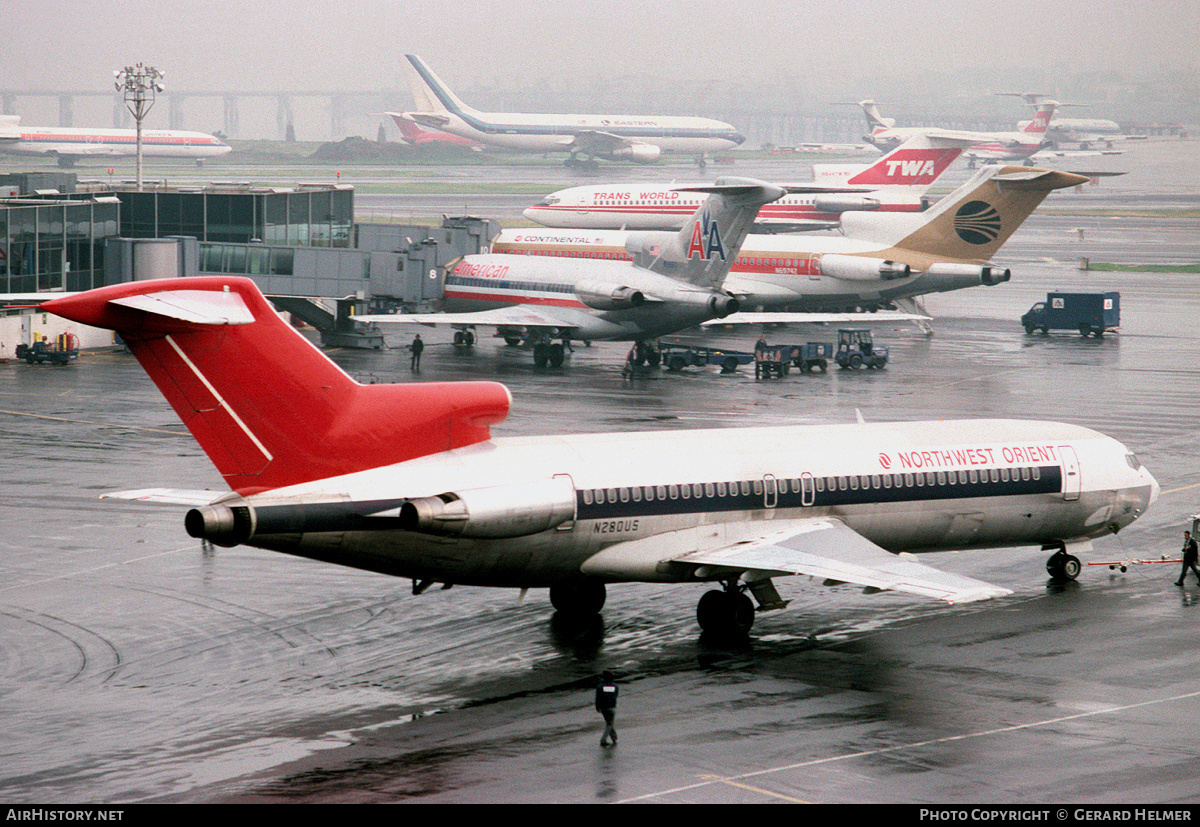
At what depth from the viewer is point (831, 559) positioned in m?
25.5

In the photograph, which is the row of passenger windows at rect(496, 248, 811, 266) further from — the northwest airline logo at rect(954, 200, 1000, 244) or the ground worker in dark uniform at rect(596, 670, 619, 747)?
the ground worker in dark uniform at rect(596, 670, 619, 747)

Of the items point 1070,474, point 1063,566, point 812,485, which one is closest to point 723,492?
point 812,485

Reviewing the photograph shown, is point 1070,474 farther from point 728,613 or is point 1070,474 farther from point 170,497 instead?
point 170,497

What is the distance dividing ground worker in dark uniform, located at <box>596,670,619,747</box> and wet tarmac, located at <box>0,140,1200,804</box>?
22cm

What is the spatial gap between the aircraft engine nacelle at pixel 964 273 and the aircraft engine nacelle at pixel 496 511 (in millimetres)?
50271

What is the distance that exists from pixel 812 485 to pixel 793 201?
3521 inches

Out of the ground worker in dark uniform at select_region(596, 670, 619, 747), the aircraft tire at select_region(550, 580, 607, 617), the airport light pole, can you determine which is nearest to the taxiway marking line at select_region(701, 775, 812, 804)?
the ground worker in dark uniform at select_region(596, 670, 619, 747)

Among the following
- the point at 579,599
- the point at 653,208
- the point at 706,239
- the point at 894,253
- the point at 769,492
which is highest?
the point at 653,208

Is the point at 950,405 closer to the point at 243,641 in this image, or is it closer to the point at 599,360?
the point at 599,360

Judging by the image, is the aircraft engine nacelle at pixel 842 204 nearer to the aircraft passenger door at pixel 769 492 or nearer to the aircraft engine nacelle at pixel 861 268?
the aircraft engine nacelle at pixel 861 268

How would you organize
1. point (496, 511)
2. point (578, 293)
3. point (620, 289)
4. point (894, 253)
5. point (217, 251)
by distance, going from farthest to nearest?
point (894, 253)
point (217, 251)
point (578, 293)
point (620, 289)
point (496, 511)

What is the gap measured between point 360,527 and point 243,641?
4329 millimetres

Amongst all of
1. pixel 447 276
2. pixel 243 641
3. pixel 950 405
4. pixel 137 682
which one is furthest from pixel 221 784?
pixel 447 276

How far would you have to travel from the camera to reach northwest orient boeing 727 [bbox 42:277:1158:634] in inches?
920
